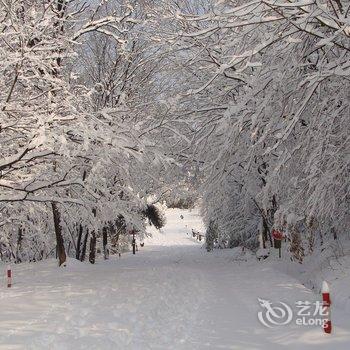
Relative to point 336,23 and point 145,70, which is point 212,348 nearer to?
point 336,23

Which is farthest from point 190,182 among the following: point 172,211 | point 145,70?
point 172,211

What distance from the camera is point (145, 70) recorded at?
2175 centimetres

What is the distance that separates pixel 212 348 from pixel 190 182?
42.2 feet
